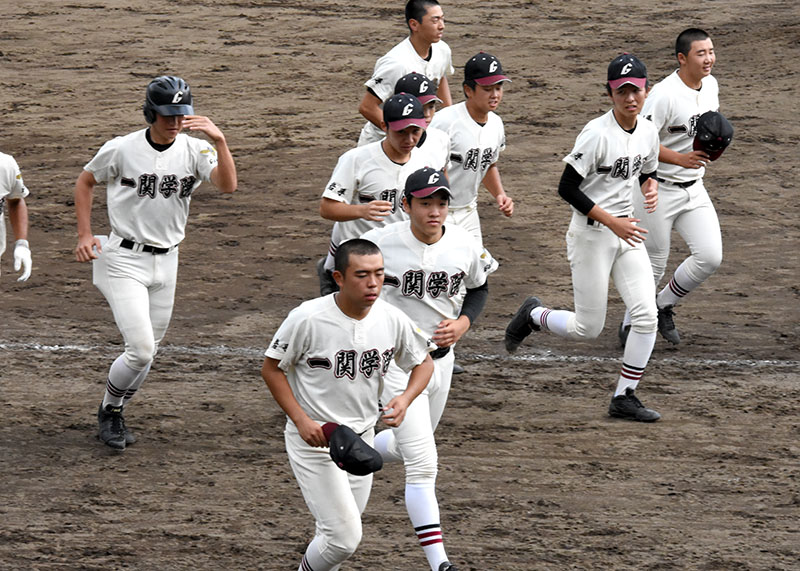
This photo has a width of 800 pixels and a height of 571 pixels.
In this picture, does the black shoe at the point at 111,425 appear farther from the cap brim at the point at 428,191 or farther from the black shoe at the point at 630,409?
the black shoe at the point at 630,409

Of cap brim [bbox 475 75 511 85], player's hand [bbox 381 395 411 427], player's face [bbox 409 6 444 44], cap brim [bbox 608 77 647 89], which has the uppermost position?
player's face [bbox 409 6 444 44]

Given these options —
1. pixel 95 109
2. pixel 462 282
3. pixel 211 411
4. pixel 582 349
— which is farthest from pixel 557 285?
pixel 95 109

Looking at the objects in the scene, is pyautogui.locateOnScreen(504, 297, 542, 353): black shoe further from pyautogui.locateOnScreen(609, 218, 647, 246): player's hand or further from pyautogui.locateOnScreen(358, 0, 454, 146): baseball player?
pyautogui.locateOnScreen(358, 0, 454, 146): baseball player

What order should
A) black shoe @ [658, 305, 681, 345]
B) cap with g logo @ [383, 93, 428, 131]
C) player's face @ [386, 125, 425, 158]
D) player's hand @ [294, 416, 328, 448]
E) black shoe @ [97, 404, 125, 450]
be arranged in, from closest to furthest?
player's hand @ [294, 416, 328, 448]
cap with g logo @ [383, 93, 428, 131]
player's face @ [386, 125, 425, 158]
black shoe @ [97, 404, 125, 450]
black shoe @ [658, 305, 681, 345]

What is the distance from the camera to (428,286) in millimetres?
6609

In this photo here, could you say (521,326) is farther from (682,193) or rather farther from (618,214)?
(682,193)

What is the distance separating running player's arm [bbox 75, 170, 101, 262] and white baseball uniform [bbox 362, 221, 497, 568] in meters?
1.73

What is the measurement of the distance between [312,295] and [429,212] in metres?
4.50

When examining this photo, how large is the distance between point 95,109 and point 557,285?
7.11m

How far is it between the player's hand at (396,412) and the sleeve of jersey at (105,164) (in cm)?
259

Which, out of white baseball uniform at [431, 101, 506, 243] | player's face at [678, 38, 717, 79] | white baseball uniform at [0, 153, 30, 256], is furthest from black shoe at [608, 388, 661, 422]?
white baseball uniform at [0, 153, 30, 256]

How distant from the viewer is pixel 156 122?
24.2 feet

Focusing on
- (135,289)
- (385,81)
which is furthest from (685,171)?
(135,289)

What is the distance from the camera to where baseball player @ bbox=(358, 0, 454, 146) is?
31.5ft
